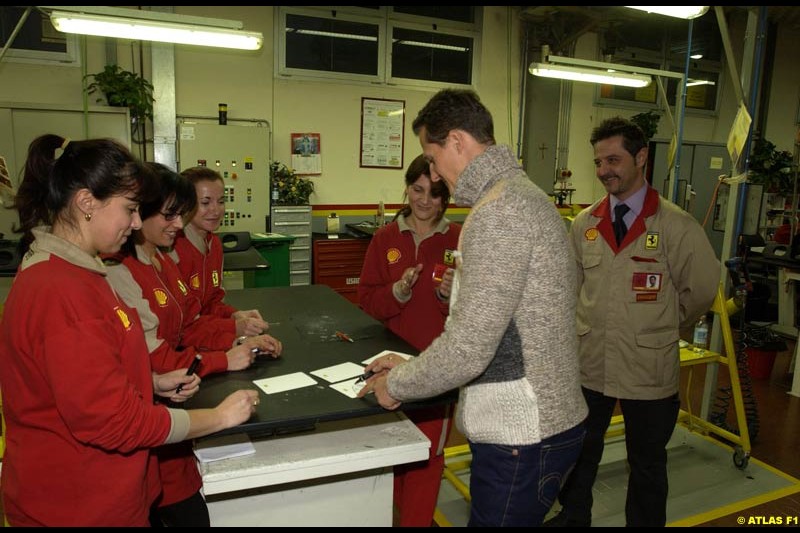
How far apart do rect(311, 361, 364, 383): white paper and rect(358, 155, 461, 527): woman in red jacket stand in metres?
0.44

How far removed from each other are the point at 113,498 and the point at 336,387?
22.9 inches

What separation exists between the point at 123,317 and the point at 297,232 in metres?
4.28

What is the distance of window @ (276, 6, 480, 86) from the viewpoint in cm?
558

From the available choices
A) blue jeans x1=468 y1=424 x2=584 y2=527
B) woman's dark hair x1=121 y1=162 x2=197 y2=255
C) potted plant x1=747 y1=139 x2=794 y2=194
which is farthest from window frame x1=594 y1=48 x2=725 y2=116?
blue jeans x1=468 y1=424 x2=584 y2=527

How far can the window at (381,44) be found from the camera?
558 cm

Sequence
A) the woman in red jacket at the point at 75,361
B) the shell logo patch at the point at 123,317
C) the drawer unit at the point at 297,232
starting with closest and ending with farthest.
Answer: the woman in red jacket at the point at 75,361
the shell logo patch at the point at 123,317
the drawer unit at the point at 297,232

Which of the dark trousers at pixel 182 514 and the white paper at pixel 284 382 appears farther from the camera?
the dark trousers at pixel 182 514

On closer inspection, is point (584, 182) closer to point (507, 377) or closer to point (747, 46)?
point (747, 46)

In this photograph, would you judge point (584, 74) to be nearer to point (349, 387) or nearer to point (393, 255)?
point (393, 255)

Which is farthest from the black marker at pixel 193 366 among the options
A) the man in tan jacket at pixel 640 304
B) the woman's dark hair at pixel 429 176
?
the man in tan jacket at pixel 640 304

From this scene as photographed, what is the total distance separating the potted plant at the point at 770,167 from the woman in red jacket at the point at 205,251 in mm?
6203

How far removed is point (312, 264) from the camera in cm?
551

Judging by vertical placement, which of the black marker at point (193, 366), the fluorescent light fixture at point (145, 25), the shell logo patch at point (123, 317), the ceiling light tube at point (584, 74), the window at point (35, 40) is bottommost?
the black marker at point (193, 366)

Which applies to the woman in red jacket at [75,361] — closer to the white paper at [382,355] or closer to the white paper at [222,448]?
the white paper at [222,448]
